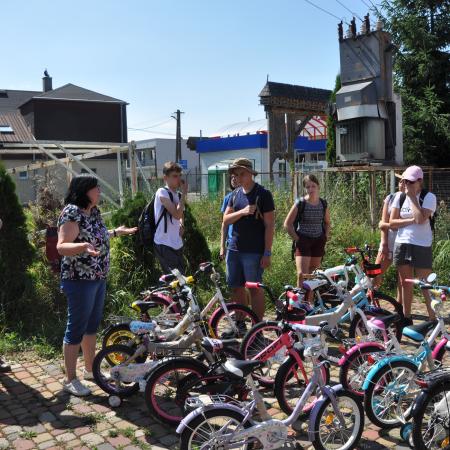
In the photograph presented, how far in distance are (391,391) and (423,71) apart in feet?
38.0

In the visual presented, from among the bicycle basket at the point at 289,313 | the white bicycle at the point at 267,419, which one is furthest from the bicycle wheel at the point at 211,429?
the bicycle basket at the point at 289,313

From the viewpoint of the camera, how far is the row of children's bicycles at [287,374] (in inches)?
118

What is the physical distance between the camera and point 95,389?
14.4 feet

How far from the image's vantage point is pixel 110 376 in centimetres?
404

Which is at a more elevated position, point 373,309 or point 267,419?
point 373,309

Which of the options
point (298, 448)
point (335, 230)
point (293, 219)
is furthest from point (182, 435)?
point (335, 230)

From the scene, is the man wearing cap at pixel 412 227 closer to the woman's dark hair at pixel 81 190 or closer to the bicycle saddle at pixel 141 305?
the bicycle saddle at pixel 141 305

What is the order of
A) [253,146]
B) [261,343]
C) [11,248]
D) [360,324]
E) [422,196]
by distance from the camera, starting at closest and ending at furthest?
[261,343] → [360,324] → [422,196] → [11,248] → [253,146]

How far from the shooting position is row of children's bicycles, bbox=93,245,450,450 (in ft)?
9.80

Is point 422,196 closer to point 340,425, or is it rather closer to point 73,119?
point 340,425

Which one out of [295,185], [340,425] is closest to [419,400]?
[340,425]

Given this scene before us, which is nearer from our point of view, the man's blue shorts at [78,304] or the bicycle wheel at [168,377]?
the bicycle wheel at [168,377]

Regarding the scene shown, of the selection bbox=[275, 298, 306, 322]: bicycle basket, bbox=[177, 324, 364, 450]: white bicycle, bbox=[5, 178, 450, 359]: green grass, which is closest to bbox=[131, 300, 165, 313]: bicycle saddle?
bbox=[275, 298, 306, 322]: bicycle basket

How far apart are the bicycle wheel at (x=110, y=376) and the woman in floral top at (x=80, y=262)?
225 mm
